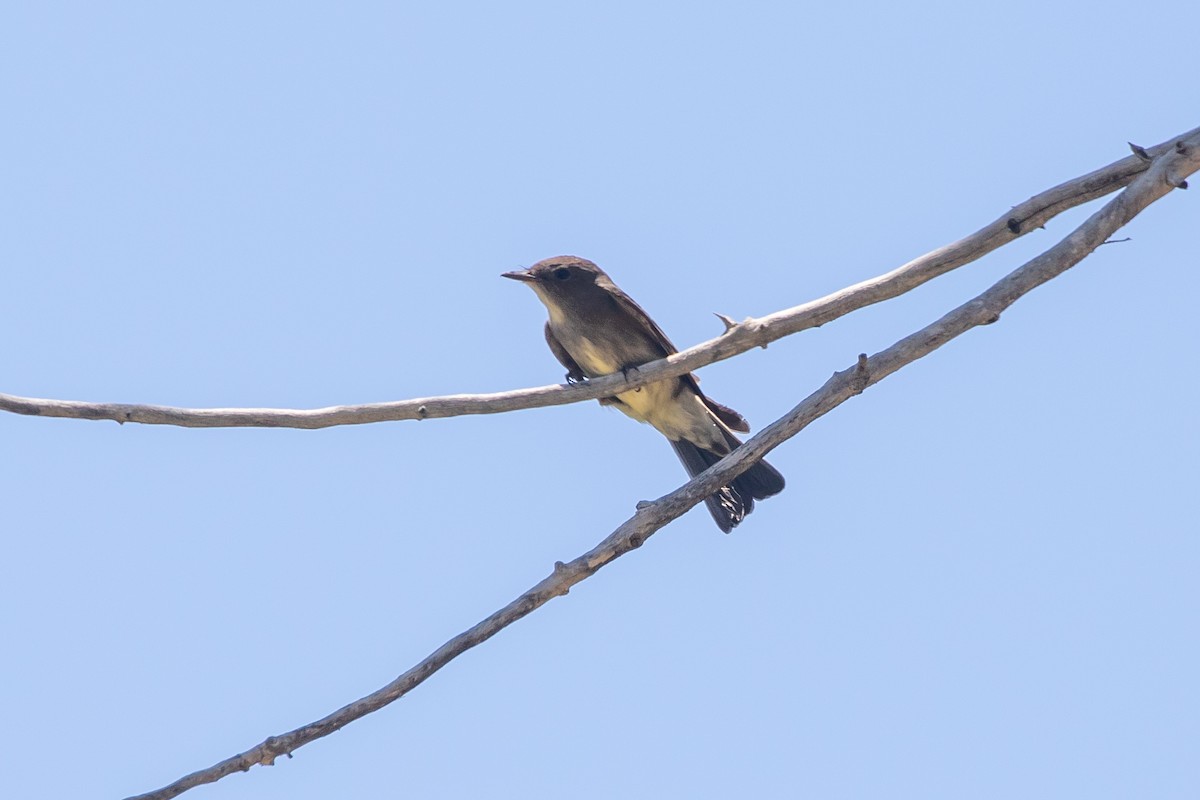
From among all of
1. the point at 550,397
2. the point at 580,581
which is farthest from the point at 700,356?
the point at 580,581

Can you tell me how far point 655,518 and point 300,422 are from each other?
165cm

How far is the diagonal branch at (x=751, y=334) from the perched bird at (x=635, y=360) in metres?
2.80

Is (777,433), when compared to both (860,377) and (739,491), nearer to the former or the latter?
(860,377)

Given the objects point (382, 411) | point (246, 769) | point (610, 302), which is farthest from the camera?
point (610, 302)

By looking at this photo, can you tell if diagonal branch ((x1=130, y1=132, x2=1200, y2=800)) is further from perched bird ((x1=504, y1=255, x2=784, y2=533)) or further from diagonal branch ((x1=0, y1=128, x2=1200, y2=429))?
perched bird ((x1=504, y1=255, x2=784, y2=533))

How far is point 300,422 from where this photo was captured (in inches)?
234

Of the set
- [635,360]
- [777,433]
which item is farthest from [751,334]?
[635,360]

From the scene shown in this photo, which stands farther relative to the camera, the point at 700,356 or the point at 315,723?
the point at 700,356

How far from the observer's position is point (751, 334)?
6.03 meters

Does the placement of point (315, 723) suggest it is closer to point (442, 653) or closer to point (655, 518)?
point (442, 653)

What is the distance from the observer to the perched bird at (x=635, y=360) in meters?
8.98

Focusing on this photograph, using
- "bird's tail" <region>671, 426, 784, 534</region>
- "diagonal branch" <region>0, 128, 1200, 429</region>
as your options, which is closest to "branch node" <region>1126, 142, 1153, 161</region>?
"diagonal branch" <region>0, 128, 1200, 429</region>

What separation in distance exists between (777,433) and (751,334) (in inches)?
20.8

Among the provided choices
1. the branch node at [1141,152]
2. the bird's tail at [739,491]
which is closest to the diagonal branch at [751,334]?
the branch node at [1141,152]
